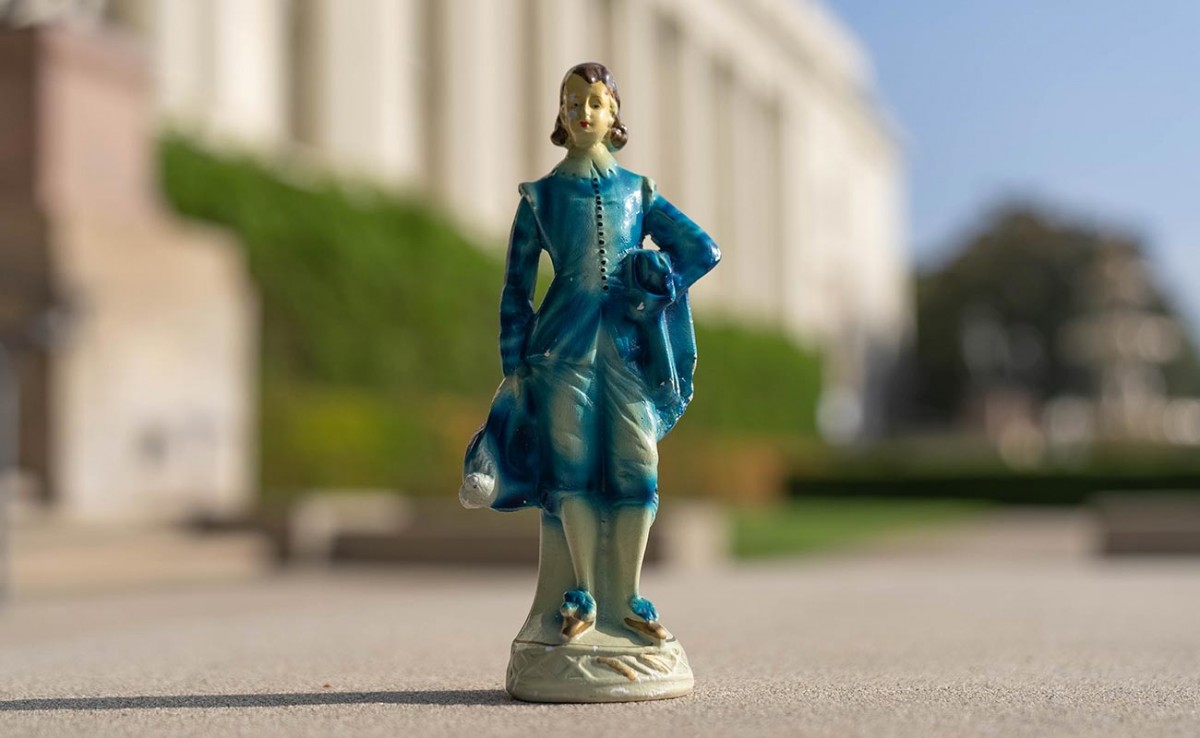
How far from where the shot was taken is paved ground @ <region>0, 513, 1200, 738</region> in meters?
4.66

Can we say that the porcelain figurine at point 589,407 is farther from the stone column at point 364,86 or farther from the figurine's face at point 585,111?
the stone column at point 364,86

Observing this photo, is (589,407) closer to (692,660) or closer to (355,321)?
(692,660)

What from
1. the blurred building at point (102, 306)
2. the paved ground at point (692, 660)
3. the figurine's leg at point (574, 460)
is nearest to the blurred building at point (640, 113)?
the blurred building at point (102, 306)

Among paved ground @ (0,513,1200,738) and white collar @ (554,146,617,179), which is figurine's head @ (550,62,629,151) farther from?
paved ground @ (0,513,1200,738)

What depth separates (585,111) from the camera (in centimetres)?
562

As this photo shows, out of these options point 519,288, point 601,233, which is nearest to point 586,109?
point 601,233

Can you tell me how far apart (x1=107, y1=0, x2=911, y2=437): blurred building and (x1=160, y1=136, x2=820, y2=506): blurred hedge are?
1600mm

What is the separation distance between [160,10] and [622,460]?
68.1ft

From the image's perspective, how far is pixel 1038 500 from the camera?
118 feet

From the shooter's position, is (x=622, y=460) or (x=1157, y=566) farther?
(x=1157, y=566)

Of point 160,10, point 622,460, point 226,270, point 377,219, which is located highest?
point 160,10

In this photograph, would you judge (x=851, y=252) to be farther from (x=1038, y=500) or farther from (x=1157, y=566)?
(x=1157, y=566)

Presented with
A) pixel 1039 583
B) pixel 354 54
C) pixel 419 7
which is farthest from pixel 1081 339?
pixel 1039 583

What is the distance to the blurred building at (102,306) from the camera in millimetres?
13820
